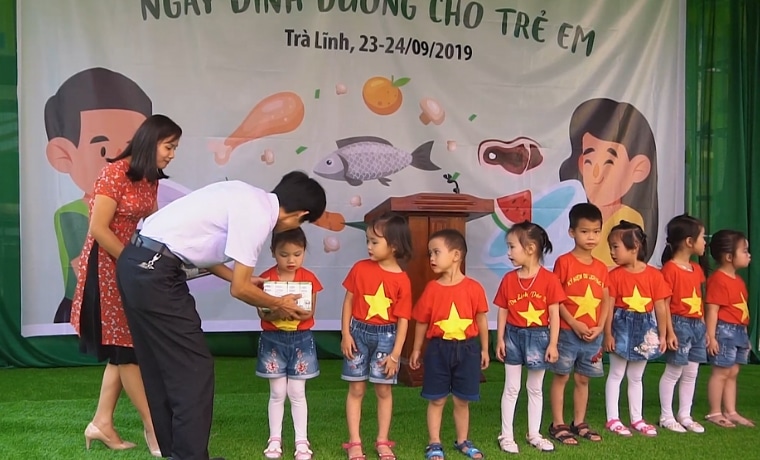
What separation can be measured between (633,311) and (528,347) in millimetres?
586

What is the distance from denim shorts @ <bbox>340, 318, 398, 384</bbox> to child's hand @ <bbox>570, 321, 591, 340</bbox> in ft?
2.64

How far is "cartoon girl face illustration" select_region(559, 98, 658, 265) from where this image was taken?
193 inches

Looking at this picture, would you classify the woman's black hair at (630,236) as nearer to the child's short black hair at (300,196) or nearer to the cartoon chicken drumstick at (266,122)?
the child's short black hair at (300,196)

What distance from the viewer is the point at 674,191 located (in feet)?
16.5

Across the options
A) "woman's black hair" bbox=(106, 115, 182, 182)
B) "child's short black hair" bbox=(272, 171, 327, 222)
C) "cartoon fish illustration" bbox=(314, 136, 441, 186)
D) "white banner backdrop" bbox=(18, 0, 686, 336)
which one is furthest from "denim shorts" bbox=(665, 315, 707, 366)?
"woman's black hair" bbox=(106, 115, 182, 182)

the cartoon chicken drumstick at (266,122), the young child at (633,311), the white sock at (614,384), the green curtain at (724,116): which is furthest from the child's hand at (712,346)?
the cartoon chicken drumstick at (266,122)

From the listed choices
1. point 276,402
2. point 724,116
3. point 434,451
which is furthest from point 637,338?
point 724,116

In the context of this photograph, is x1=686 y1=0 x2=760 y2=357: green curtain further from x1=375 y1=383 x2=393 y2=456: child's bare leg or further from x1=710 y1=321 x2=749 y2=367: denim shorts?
x1=375 y1=383 x2=393 y2=456: child's bare leg

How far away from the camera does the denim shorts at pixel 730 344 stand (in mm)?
3254

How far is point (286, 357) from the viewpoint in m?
2.63

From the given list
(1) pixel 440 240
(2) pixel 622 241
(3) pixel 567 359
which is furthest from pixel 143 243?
(2) pixel 622 241

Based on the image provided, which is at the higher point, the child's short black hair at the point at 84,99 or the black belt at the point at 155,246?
the child's short black hair at the point at 84,99

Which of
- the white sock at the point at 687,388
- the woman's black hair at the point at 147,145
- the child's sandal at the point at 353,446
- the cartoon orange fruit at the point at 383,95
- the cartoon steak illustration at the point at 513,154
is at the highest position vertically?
the cartoon orange fruit at the point at 383,95

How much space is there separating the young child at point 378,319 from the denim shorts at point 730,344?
165cm
